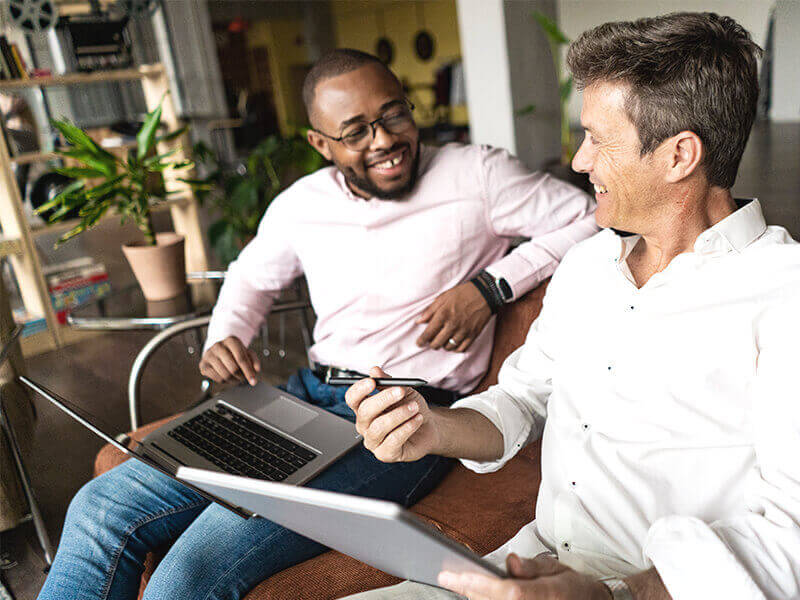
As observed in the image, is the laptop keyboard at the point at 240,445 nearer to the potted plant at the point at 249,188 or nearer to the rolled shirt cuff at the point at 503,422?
the rolled shirt cuff at the point at 503,422

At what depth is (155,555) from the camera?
1511 mm

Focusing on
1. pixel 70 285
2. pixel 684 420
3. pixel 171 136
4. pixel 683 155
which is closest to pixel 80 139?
pixel 171 136

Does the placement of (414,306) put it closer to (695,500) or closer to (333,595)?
(333,595)

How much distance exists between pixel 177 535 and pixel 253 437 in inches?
10.3

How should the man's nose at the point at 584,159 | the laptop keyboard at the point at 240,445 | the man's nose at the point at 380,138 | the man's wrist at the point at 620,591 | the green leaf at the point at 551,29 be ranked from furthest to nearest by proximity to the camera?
the green leaf at the point at 551,29
the man's nose at the point at 380,138
the laptop keyboard at the point at 240,445
the man's nose at the point at 584,159
the man's wrist at the point at 620,591

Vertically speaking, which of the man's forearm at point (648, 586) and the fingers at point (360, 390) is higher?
the fingers at point (360, 390)

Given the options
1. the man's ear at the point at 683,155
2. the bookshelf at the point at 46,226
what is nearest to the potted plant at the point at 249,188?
the bookshelf at the point at 46,226

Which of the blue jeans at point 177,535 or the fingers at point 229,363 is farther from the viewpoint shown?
the fingers at point 229,363

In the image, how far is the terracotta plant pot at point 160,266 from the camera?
2598mm

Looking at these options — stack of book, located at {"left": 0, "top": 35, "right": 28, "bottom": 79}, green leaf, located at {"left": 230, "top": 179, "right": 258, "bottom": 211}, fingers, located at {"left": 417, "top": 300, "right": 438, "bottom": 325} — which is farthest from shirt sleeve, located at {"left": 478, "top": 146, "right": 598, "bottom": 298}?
stack of book, located at {"left": 0, "top": 35, "right": 28, "bottom": 79}

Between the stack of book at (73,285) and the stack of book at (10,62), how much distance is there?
1.16m

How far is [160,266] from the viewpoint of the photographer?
2611 mm

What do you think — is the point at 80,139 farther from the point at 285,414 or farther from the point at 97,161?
the point at 285,414

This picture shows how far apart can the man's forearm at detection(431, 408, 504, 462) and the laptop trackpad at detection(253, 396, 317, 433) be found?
0.52 m
